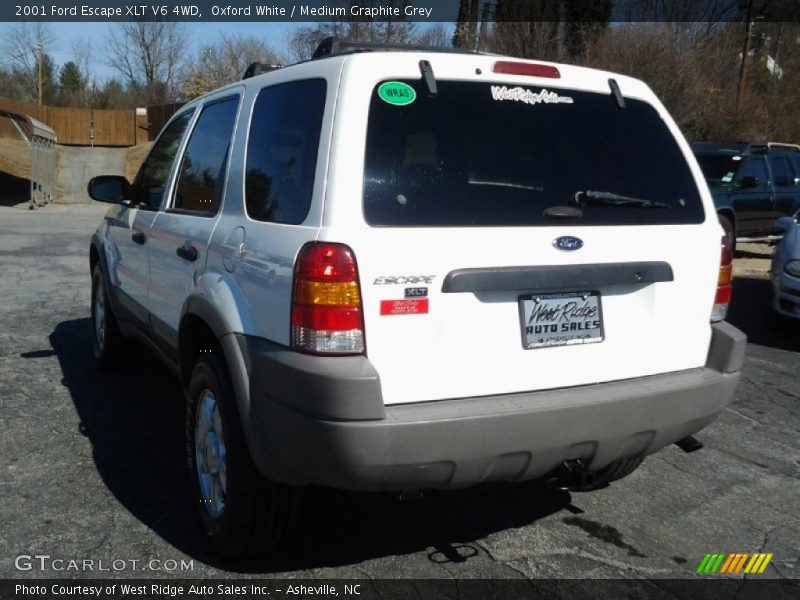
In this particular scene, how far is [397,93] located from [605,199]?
0.89m

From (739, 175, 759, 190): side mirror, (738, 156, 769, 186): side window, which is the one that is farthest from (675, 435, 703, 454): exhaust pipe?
(738, 156, 769, 186): side window

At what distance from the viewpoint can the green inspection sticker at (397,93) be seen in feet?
9.07

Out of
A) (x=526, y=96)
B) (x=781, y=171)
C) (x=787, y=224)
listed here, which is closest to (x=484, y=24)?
(x=781, y=171)

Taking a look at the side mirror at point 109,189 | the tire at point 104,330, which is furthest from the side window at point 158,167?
the tire at point 104,330

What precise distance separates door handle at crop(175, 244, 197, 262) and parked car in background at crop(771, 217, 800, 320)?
5.77m

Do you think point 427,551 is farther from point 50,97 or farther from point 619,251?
point 50,97

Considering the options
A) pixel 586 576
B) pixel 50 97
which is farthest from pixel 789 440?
pixel 50 97

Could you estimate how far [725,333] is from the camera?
328 cm

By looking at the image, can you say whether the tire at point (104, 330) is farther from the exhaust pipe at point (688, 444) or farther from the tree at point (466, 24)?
the tree at point (466, 24)

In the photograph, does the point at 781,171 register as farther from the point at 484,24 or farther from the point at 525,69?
the point at 484,24

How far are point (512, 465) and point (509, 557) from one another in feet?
2.35

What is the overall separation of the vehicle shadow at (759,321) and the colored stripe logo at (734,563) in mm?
4421

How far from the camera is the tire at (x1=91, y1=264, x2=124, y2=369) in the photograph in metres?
5.61

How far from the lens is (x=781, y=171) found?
13297mm
